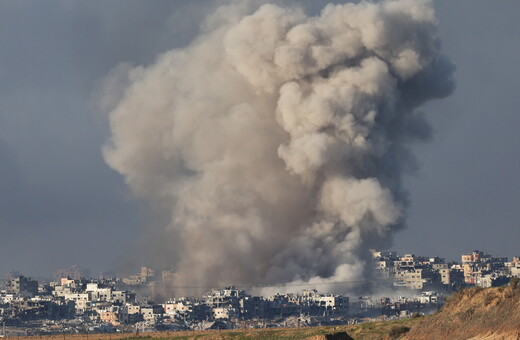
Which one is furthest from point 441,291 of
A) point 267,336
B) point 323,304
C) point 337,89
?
point 267,336

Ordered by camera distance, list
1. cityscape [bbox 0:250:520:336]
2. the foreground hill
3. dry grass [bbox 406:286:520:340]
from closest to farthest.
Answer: the foreground hill, dry grass [bbox 406:286:520:340], cityscape [bbox 0:250:520:336]

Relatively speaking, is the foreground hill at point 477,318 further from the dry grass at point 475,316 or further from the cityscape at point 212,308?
the cityscape at point 212,308

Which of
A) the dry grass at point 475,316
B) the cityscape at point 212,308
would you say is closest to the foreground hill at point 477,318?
the dry grass at point 475,316

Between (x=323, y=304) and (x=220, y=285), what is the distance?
1594 cm

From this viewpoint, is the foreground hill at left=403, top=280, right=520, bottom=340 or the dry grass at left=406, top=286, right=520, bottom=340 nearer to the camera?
the foreground hill at left=403, top=280, right=520, bottom=340

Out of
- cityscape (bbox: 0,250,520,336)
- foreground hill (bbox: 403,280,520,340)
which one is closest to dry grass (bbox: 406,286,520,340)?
foreground hill (bbox: 403,280,520,340)

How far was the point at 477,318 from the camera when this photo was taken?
52.2m

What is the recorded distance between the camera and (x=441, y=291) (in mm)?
168125

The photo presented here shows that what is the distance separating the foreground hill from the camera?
49.0 metres

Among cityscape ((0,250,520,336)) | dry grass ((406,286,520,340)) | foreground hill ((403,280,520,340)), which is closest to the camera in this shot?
foreground hill ((403,280,520,340))

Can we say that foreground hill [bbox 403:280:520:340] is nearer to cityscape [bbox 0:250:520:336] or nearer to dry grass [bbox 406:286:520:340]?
dry grass [bbox 406:286:520:340]

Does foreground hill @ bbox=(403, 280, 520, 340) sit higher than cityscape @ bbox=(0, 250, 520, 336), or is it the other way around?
cityscape @ bbox=(0, 250, 520, 336)

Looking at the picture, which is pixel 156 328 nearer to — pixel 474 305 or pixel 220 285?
pixel 220 285

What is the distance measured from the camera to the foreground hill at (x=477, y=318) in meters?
49.0
